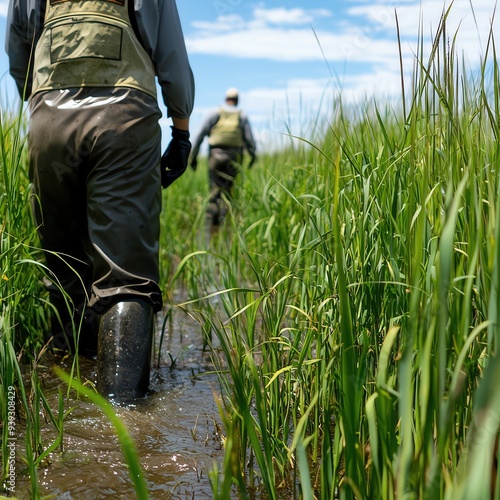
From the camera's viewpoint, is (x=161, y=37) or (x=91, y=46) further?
(x=161, y=37)

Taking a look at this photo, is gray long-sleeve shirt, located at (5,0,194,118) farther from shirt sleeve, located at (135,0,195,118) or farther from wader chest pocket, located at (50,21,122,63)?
wader chest pocket, located at (50,21,122,63)

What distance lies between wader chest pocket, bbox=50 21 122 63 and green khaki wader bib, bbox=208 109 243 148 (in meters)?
6.49

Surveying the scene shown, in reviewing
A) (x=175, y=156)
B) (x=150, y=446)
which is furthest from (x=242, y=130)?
(x=150, y=446)

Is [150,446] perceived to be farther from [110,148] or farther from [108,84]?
[108,84]

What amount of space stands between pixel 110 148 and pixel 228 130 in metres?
6.61

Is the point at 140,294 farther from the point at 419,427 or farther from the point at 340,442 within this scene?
the point at 419,427

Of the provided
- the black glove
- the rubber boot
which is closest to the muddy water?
the rubber boot

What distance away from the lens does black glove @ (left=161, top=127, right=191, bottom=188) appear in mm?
2930

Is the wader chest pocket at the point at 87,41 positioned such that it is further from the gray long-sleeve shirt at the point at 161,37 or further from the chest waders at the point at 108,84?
the gray long-sleeve shirt at the point at 161,37

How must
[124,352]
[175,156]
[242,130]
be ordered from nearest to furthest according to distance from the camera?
[124,352]
[175,156]
[242,130]

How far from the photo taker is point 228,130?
9.01 m

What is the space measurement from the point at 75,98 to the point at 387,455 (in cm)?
185

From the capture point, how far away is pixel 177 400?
2465 mm

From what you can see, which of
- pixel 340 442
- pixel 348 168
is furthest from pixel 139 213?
pixel 340 442
